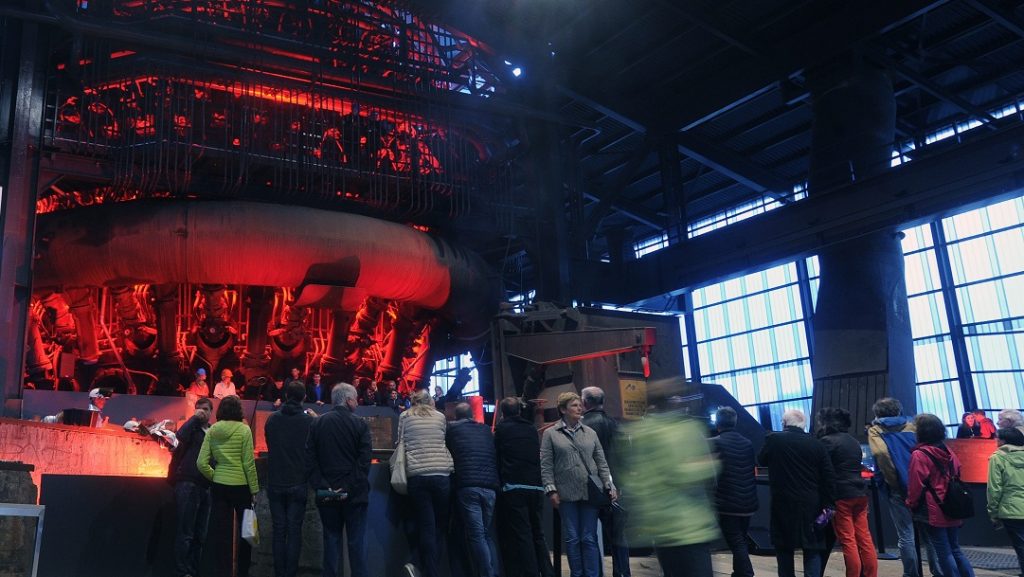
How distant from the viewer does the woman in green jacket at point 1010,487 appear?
658 cm

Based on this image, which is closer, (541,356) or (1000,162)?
(1000,162)

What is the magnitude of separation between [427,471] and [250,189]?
910cm

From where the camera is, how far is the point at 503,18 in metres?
17.2

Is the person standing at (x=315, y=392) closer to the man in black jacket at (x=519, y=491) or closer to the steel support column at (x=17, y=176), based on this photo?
the steel support column at (x=17, y=176)

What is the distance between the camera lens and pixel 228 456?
22.1 feet

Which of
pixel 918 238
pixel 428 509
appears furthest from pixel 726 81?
pixel 428 509

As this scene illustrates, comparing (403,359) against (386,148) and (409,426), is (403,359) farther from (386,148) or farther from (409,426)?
(409,426)

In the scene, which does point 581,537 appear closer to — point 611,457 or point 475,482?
point 611,457

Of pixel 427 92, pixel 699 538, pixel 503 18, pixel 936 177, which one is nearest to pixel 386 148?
pixel 427 92

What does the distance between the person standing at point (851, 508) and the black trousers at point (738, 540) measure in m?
0.75

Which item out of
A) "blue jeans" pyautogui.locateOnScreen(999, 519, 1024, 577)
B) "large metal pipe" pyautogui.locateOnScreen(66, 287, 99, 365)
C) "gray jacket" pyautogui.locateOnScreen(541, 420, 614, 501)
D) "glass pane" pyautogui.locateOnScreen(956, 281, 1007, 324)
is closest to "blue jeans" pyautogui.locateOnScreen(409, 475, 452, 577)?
"gray jacket" pyautogui.locateOnScreen(541, 420, 614, 501)

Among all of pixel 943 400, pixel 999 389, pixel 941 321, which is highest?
pixel 941 321

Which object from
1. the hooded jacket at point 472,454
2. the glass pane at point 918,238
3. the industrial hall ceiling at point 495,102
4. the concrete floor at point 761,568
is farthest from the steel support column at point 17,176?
the glass pane at point 918,238

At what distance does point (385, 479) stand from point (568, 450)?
1730 millimetres
